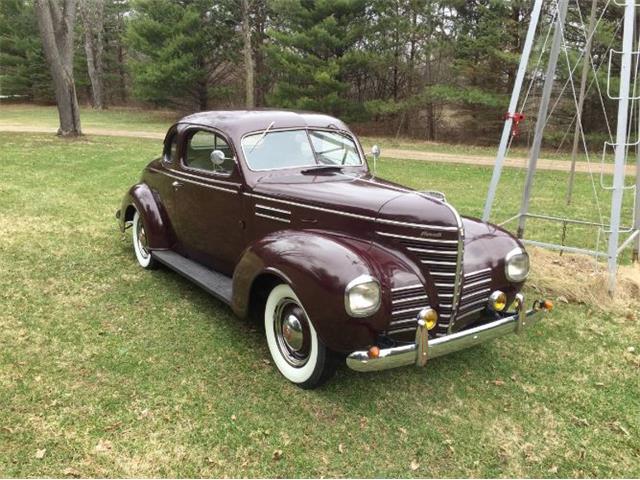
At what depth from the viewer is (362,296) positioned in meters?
3.10

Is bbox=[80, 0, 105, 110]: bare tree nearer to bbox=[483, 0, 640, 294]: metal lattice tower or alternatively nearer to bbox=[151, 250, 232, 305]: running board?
bbox=[151, 250, 232, 305]: running board

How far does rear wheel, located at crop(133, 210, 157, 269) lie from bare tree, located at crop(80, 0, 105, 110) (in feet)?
112

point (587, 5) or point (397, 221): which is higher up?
point (587, 5)

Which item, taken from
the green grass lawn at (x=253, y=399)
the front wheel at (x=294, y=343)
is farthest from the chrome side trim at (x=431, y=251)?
the green grass lawn at (x=253, y=399)

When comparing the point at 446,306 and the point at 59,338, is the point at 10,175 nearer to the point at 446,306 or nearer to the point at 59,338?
the point at 59,338

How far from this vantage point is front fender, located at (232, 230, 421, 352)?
10.3 ft

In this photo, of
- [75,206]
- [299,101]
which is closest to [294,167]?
[75,206]

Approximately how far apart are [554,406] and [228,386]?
2.23 meters

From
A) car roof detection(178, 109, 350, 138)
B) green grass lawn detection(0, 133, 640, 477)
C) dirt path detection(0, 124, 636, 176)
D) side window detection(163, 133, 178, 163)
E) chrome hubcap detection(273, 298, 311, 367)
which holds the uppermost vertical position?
car roof detection(178, 109, 350, 138)

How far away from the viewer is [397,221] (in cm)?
345

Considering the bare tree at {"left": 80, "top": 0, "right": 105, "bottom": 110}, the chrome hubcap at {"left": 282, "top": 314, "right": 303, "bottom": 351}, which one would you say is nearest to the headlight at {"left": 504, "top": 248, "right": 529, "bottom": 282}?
the chrome hubcap at {"left": 282, "top": 314, "right": 303, "bottom": 351}

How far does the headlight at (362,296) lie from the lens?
10.1 ft

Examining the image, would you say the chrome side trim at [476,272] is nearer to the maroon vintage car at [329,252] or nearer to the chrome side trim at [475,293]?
the maroon vintage car at [329,252]

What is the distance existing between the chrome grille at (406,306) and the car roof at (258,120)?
6.94 ft
